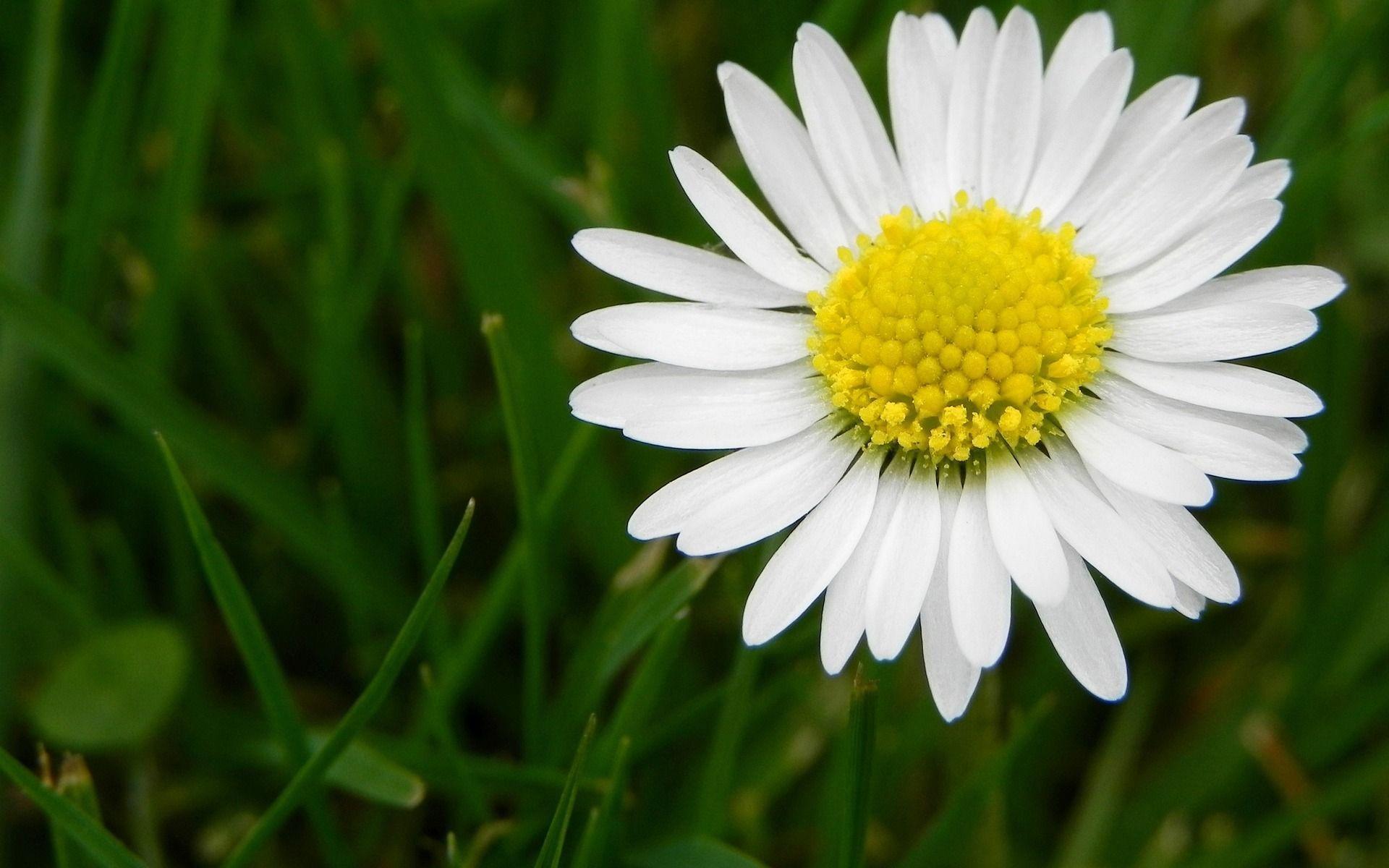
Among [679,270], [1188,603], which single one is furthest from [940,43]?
[1188,603]

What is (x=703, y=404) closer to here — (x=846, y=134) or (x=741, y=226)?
(x=741, y=226)

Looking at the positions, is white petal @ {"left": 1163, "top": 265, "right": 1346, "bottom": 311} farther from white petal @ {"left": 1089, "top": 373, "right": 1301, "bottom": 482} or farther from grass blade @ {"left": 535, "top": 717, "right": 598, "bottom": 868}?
grass blade @ {"left": 535, "top": 717, "right": 598, "bottom": 868}

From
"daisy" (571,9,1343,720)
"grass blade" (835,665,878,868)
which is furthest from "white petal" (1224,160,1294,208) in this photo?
"grass blade" (835,665,878,868)

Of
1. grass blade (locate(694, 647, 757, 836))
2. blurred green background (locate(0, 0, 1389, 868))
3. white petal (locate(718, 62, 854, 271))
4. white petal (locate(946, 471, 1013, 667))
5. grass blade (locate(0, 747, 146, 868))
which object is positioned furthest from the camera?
blurred green background (locate(0, 0, 1389, 868))

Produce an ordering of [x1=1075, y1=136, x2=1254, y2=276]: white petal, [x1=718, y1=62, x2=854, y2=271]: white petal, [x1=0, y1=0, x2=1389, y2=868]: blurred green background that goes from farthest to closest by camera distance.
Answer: [x1=0, y1=0, x2=1389, y2=868]: blurred green background < [x1=718, y1=62, x2=854, y2=271]: white petal < [x1=1075, y1=136, x2=1254, y2=276]: white petal

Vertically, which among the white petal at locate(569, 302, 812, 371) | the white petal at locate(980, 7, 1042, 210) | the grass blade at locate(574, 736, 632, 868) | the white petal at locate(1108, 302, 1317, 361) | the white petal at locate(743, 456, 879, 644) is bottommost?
the grass blade at locate(574, 736, 632, 868)

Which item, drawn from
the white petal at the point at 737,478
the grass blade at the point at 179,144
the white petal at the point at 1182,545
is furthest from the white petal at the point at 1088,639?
the grass blade at the point at 179,144

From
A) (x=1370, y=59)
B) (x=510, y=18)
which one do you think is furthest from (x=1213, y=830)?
(x=510, y=18)
